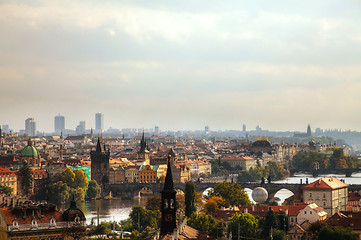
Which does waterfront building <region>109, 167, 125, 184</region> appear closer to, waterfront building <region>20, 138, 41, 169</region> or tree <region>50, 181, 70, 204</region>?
waterfront building <region>20, 138, 41, 169</region>

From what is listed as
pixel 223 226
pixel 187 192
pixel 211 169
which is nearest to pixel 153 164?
pixel 211 169

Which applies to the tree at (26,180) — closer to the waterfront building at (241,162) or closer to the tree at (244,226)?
the tree at (244,226)

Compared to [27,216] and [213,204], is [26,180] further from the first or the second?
[27,216]

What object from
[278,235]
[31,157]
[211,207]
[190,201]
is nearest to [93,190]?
[31,157]

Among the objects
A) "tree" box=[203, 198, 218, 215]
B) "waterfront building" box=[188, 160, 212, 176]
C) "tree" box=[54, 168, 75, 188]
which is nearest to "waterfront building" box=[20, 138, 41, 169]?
"tree" box=[54, 168, 75, 188]

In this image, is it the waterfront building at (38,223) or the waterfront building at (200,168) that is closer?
the waterfront building at (38,223)

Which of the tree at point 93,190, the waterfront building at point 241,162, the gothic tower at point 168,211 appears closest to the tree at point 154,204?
the tree at point 93,190
